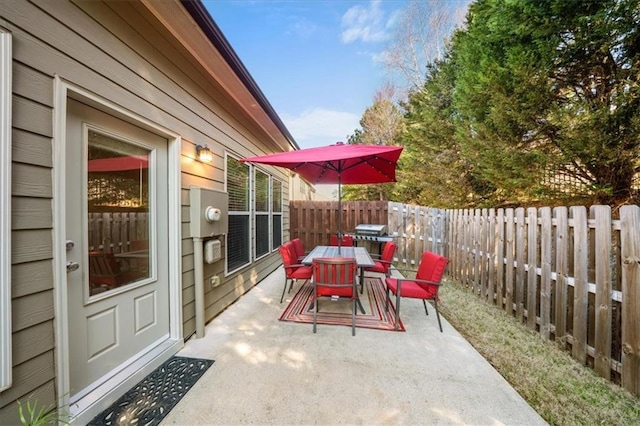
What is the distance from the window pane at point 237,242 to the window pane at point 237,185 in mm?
185

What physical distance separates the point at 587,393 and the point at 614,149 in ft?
9.95

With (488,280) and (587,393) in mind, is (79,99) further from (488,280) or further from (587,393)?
(488,280)

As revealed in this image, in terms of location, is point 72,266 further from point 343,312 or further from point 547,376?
point 547,376

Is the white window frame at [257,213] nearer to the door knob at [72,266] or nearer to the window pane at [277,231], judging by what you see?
the window pane at [277,231]

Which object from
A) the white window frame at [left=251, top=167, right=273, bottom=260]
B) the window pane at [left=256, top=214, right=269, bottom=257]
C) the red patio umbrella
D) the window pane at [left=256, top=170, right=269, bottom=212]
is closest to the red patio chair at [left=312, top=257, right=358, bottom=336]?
the red patio umbrella

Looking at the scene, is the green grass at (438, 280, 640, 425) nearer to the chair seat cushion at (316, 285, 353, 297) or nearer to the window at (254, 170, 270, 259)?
the chair seat cushion at (316, 285, 353, 297)

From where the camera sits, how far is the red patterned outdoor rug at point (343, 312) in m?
3.26

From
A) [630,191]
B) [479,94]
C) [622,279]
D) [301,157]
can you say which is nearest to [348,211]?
[479,94]

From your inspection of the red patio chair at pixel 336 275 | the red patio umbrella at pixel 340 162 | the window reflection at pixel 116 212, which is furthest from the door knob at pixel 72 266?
the red patio chair at pixel 336 275

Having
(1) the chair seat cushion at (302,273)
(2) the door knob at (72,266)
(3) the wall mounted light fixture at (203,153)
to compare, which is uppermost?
(3) the wall mounted light fixture at (203,153)

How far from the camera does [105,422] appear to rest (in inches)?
67.6

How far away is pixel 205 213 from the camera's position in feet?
9.43

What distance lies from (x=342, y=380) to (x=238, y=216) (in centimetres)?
295

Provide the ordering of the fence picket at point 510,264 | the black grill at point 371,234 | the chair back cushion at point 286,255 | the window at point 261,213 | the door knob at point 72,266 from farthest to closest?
the black grill at point 371,234, the window at point 261,213, the chair back cushion at point 286,255, the fence picket at point 510,264, the door knob at point 72,266
